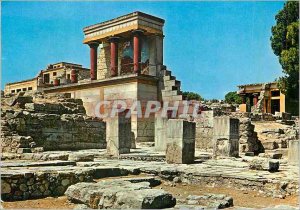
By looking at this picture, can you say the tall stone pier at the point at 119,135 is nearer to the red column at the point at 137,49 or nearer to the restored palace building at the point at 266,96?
the red column at the point at 137,49

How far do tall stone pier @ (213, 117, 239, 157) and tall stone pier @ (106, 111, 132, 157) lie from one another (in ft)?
11.2

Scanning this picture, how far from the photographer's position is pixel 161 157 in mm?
13391

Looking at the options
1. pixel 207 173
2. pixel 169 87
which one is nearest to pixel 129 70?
pixel 169 87

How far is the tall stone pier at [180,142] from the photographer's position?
1175 cm

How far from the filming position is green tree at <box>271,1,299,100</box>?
981 inches

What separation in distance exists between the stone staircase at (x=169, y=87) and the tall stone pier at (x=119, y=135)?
7.90 metres

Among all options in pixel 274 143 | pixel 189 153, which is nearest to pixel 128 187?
pixel 189 153

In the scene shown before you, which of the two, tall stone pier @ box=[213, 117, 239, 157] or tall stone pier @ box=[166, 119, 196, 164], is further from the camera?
tall stone pier @ box=[213, 117, 239, 157]

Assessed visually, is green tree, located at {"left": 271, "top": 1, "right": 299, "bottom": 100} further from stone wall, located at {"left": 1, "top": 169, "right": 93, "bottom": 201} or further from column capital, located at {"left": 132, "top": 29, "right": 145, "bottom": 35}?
stone wall, located at {"left": 1, "top": 169, "right": 93, "bottom": 201}

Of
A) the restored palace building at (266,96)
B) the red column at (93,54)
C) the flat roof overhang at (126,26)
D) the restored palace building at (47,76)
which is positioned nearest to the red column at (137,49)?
the flat roof overhang at (126,26)

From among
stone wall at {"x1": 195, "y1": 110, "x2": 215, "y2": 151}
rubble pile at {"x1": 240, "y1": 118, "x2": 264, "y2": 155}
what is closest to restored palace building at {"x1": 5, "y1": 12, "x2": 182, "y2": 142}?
stone wall at {"x1": 195, "y1": 110, "x2": 215, "y2": 151}

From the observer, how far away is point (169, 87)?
23062 millimetres

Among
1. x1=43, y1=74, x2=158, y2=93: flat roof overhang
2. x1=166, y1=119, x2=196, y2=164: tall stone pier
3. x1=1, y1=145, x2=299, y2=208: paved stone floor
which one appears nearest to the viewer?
x1=1, y1=145, x2=299, y2=208: paved stone floor

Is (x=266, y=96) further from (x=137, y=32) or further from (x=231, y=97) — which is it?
(x=231, y=97)
